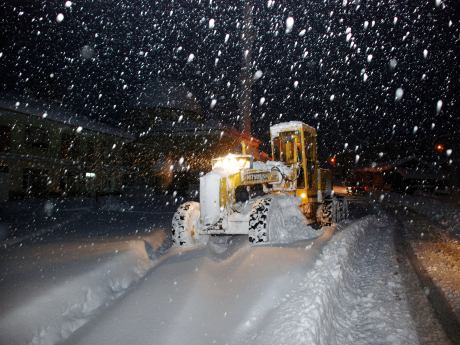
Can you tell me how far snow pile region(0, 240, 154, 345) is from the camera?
408 cm

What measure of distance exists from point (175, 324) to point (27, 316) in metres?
1.93

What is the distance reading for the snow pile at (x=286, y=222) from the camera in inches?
296

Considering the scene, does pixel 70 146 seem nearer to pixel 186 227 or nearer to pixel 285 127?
pixel 285 127

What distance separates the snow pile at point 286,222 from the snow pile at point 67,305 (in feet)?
9.91

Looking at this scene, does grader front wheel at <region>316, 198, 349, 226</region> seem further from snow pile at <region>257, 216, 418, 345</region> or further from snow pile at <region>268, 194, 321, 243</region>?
snow pile at <region>257, 216, 418, 345</region>

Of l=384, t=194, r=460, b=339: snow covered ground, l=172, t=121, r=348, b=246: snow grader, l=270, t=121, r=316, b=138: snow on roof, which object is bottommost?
l=384, t=194, r=460, b=339: snow covered ground

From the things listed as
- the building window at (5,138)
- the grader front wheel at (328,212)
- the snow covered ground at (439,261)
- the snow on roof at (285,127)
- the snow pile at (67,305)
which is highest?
the building window at (5,138)

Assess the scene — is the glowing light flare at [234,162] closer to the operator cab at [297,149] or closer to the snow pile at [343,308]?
the operator cab at [297,149]

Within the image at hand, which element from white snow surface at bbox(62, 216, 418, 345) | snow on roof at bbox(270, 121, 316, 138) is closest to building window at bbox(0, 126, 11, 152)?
snow on roof at bbox(270, 121, 316, 138)

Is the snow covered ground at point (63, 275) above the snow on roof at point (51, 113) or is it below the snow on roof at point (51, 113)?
below

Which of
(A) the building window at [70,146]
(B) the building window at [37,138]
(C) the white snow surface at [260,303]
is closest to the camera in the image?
(C) the white snow surface at [260,303]

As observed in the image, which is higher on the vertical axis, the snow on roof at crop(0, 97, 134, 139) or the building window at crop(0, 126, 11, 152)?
the snow on roof at crop(0, 97, 134, 139)

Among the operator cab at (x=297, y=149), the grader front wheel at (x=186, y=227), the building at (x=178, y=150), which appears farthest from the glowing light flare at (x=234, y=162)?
the building at (x=178, y=150)

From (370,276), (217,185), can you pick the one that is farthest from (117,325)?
(370,276)
